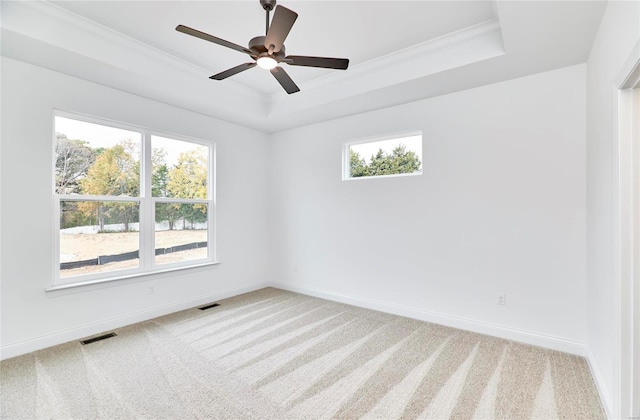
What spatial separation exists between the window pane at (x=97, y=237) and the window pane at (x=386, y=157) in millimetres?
2902

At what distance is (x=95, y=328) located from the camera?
3.23m

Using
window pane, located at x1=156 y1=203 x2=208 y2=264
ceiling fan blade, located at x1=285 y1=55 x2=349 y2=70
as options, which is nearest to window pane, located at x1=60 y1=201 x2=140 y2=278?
window pane, located at x1=156 y1=203 x2=208 y2=264

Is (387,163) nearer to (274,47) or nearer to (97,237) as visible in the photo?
(274,47)

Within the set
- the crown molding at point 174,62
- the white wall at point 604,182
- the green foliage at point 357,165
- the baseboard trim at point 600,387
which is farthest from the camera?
the green foliage at point 357,165

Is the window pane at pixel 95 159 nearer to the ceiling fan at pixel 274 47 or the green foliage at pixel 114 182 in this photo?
the green foliage at pixel 114 182

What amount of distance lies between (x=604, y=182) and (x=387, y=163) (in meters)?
2.27

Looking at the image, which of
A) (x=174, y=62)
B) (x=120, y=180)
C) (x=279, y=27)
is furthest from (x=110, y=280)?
(x=279, y=27)

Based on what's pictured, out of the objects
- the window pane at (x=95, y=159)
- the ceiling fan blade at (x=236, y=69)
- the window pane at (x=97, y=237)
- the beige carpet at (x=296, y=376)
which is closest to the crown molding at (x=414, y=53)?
the ceiling fan blade at (x=236, y=69)

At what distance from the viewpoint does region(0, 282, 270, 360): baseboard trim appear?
2.75 metres

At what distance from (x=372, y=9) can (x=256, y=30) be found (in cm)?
107

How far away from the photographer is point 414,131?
3.78 m

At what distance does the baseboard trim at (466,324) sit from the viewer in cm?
285

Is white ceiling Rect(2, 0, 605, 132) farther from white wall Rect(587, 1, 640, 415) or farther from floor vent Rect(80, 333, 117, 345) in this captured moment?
floor vent Rect(80, 333, 117, 345)

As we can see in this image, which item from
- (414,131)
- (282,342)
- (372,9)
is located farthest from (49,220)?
(414,131)
